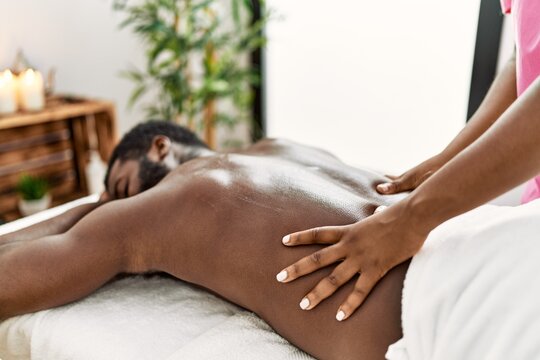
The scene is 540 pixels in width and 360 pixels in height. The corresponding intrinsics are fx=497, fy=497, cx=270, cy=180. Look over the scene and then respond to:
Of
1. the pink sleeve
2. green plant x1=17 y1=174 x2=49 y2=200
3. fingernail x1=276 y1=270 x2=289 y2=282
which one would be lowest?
green plant x1=17 y1=174 x2=49 y2=200

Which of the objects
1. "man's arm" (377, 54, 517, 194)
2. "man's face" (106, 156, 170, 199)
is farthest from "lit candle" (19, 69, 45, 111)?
"man's arm" (377, 54, 517, 194)

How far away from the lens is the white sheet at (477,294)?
0.72m

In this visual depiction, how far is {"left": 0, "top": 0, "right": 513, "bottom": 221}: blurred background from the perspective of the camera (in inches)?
93.2

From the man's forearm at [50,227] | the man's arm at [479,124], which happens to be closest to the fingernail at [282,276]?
the man's arm at [479,124]

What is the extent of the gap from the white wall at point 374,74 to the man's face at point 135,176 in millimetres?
1679

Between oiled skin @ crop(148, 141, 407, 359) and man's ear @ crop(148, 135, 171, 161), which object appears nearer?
oiled skin @ crop(148, 141, 407, 359)

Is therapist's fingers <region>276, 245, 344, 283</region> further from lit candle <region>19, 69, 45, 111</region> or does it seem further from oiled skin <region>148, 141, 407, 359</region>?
lit candle <region>19, 69, 45, 111</region>

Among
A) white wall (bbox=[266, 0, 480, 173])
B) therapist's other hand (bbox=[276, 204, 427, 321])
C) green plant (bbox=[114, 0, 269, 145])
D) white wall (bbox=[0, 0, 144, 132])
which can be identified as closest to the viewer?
therapist's other hand (bbox=[276, 204, 427, 321])

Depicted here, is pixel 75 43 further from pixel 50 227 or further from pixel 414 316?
pixel 414 316

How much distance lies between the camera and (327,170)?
4.07 ft

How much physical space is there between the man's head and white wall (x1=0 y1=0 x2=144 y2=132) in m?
1.31

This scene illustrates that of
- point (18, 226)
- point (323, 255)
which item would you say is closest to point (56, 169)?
point (18, 226)

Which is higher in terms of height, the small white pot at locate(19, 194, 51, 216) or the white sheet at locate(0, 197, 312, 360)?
the white sheet at locate(0, 197, 312, 360)

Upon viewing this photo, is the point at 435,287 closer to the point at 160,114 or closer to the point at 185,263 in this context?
the point at 185,263
